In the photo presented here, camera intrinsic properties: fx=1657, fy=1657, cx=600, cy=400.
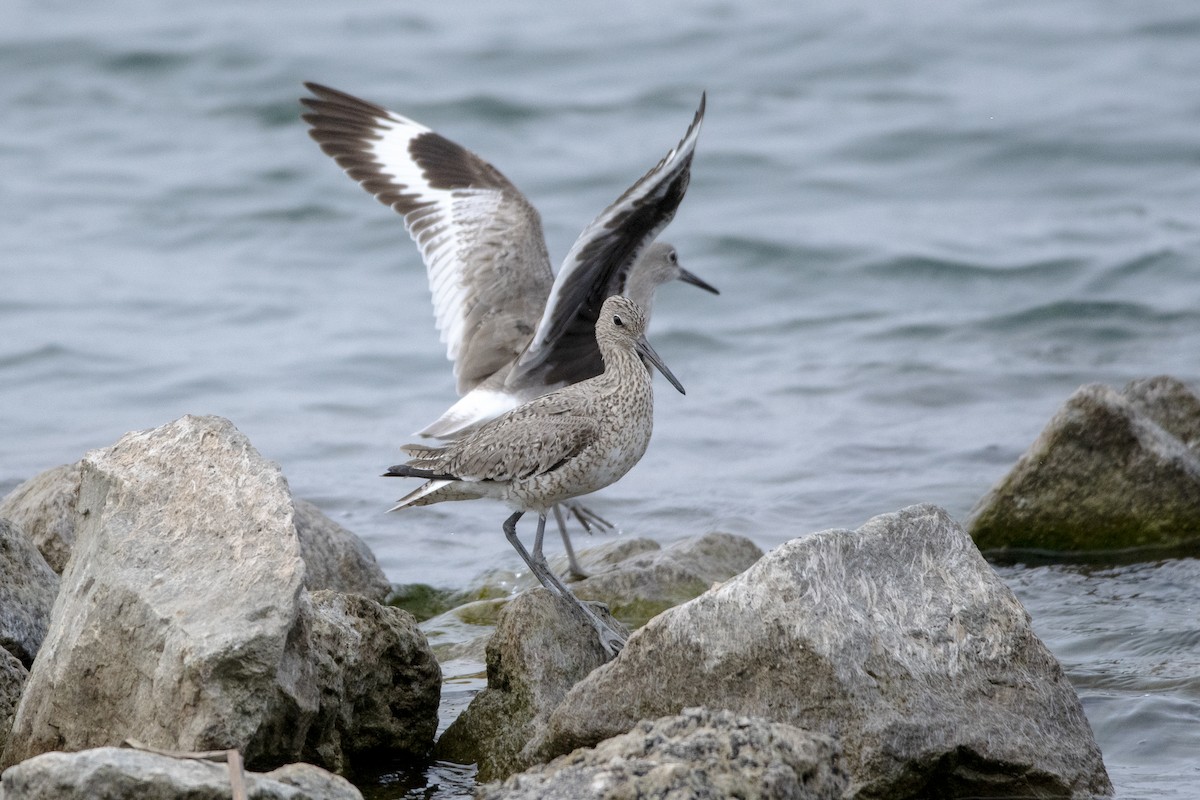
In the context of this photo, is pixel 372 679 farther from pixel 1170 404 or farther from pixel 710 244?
pixel 710 244

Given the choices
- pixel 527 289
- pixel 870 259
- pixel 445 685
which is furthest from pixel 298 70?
pixel 445 685

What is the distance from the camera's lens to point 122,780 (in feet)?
12.0

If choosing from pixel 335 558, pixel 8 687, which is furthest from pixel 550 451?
pixel 8 687

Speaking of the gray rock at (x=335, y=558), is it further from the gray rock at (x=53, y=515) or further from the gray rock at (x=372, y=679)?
the gray rock at (x=372, y=679)

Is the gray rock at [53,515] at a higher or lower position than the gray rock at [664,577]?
higher

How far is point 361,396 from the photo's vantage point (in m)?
10.8

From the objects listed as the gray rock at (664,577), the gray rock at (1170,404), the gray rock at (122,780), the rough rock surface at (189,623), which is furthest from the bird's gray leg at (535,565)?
the gray rock at (1170,404)

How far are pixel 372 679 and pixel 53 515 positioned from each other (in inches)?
72.8

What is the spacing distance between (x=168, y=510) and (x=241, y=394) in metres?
6.20

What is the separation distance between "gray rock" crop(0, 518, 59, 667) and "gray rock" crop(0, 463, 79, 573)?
807 mm

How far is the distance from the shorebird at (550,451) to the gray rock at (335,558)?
1.83 feet

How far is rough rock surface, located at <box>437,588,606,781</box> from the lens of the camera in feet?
16.2

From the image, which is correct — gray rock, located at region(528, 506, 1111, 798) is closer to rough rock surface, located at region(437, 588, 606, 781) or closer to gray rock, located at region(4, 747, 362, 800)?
rough rock surface, located at region(437, 588, 606, 781)

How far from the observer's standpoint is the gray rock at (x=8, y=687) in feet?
15.6
